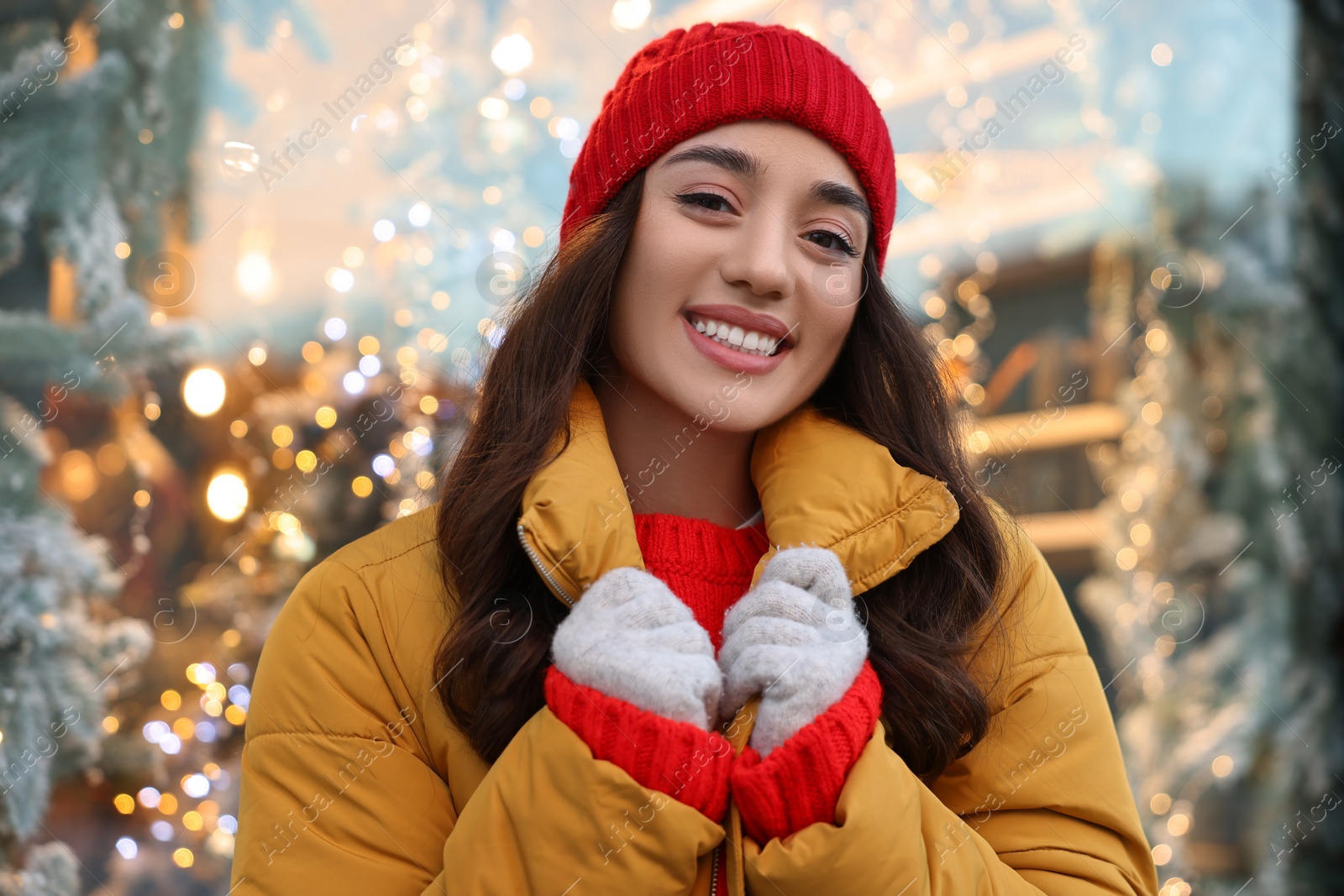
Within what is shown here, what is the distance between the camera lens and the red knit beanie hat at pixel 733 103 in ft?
5.11

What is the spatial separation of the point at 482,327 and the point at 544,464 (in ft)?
3.32

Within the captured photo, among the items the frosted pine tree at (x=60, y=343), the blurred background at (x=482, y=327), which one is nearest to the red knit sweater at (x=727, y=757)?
the blurred background at (x=482, y=327)

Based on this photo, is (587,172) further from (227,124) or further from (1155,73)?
(1155,73)

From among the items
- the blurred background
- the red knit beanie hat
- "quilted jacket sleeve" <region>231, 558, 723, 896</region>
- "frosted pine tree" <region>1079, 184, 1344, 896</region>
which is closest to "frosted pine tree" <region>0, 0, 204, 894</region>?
the blurred background

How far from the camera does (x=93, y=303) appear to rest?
8.42ft

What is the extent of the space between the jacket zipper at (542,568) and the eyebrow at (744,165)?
1.95 ft

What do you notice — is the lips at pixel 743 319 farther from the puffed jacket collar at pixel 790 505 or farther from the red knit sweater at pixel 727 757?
the red knit sweater at pixel 727 757

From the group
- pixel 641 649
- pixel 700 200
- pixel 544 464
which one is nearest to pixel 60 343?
pixel 544 464

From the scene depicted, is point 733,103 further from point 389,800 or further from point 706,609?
point 389,800

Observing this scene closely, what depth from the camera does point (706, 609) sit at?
1.49m

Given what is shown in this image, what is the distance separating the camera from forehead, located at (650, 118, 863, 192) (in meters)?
1.53

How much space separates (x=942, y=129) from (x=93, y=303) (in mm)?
2794

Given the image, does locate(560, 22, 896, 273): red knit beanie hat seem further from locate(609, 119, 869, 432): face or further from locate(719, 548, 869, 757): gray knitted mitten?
locate(719, 548, 869, 757): gray knitted mitten

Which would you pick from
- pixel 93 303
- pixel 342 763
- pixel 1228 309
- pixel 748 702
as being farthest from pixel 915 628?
pixel 1228 309
